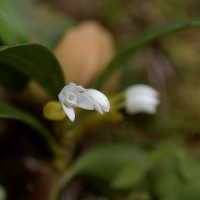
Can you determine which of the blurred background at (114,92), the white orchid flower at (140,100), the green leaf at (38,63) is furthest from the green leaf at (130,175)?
the green leaf at (38,63)

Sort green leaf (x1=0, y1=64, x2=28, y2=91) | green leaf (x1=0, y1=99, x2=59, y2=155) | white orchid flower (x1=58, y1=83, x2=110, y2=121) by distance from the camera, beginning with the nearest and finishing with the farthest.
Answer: white orchid flower (x1=58, y1=83, x2=110, y2=121)
green leaf (x1=0, y1=99, x2=59, y2=155)
green leaf (x1=0, y1=64, x2=28, y2=91)

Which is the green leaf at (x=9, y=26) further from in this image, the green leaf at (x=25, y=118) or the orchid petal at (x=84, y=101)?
the orchid petal at (x=84, y=101)

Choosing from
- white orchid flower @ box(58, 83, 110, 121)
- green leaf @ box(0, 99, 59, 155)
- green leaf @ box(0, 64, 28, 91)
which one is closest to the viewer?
white orchid flower @ box(58, 83, 110, 121)

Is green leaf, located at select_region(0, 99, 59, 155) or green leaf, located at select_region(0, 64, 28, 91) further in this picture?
green leaf, located at select_region(0, 64, 28, 91)

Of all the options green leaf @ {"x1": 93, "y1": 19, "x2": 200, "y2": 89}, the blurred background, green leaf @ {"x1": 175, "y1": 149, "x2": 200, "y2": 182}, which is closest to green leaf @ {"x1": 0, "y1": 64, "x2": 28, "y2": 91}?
the blurred background

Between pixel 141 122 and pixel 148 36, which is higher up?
pixel 141 122

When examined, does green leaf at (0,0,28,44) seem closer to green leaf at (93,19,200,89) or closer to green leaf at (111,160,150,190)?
green leaf at (93,19,200,89)

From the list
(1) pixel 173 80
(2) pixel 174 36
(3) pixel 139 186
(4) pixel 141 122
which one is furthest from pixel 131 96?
(2) pixel 174 36

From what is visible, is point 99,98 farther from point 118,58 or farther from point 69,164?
point 69,164
